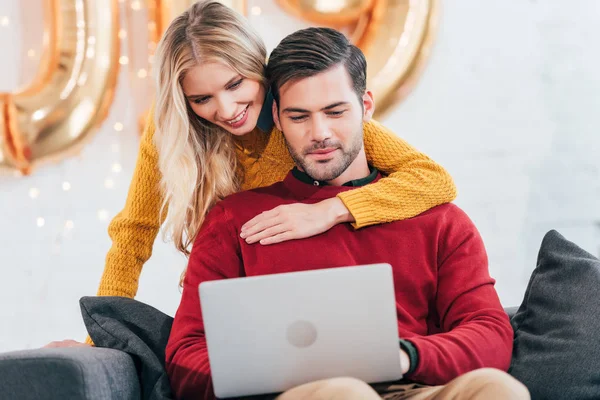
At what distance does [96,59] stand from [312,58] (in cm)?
111

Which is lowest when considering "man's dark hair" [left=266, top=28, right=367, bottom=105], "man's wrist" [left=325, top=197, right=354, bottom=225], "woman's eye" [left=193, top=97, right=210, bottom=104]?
"man's wrist" [left=325, top=197, right=354, bottom=225]

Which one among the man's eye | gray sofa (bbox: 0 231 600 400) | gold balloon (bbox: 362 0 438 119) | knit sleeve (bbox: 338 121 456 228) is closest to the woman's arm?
knit sleeve (bbox: 338 121 456 228)

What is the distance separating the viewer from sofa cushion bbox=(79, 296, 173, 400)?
1.56 meters

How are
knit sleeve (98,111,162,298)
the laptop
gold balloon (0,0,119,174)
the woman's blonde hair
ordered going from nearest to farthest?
1. the laptop
2. the woman's blonde hair
3. knit sleeve (98,111,162,298)
4. gold balloon (0,0,119,174)

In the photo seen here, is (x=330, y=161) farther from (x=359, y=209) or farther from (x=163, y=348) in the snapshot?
(x=163, y=348)

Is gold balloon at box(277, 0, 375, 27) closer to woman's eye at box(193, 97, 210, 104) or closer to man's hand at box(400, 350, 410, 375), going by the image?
woman's eye at box(193, 97, 210, 104)

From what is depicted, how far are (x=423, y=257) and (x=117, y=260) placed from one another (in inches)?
29.1

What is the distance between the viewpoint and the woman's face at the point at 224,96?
5.68ft

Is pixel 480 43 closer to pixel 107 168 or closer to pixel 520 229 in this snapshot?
pixel 520 229

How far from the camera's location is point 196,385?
4.90 ft

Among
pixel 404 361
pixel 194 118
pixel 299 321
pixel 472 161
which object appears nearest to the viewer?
pixel 299 321

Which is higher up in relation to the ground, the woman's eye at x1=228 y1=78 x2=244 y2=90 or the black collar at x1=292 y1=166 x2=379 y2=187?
the woman's eye at x1=228 y1=78 x2=244 y2=90

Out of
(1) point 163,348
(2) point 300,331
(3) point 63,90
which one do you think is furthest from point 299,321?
(3) point 63,90

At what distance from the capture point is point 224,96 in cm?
173
